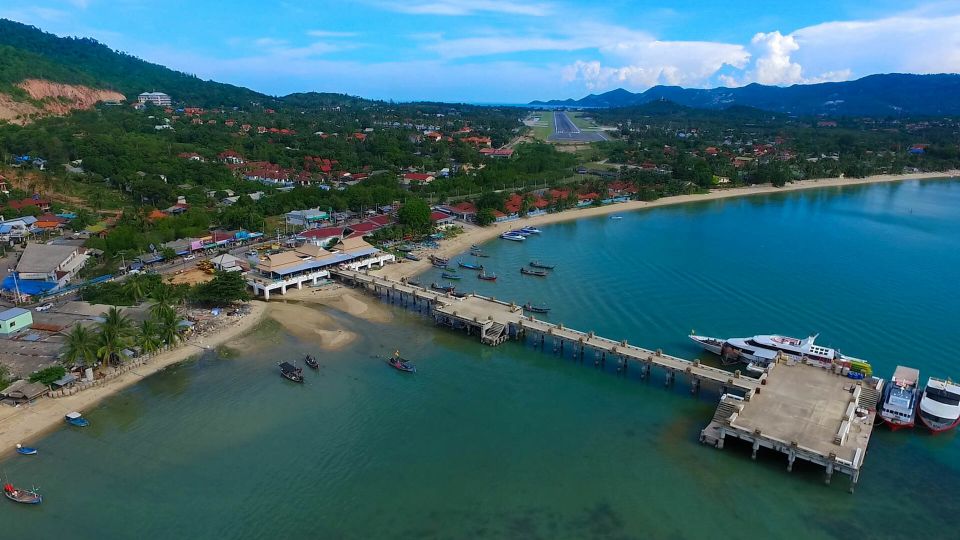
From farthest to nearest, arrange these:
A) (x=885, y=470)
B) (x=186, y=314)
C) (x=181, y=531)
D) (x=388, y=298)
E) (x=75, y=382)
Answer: (x=388, y=298), (x=186, y=314), (x=75, y=382), (x=885, y=470), (x=181, y=531)

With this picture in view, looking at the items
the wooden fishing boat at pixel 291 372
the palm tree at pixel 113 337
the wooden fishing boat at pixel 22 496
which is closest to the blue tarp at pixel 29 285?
the palm tree at pixel 113 337

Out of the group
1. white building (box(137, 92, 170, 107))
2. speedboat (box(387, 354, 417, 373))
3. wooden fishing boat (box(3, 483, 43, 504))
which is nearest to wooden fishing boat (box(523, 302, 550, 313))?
speedboat (box(387, 354, 417, 373))

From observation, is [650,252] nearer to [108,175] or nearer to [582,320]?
[582,320]

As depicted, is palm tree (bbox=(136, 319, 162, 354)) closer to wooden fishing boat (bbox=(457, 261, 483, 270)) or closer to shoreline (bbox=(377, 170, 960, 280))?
shoreline (bbox=(377, 170, 960, 280))

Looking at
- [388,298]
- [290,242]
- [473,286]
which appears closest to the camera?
[388,298]

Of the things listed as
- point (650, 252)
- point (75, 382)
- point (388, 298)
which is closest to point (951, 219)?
point (650, 252)

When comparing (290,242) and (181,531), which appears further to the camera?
(290,242)
